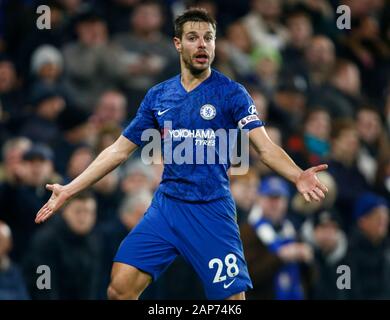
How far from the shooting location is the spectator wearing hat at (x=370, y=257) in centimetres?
1186

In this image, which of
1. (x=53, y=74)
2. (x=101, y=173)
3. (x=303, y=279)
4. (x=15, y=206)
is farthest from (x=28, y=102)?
(x=101, y=173)

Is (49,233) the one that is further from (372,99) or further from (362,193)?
(372,99)

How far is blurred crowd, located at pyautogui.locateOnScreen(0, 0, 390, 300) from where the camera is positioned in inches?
422

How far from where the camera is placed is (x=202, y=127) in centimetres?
802

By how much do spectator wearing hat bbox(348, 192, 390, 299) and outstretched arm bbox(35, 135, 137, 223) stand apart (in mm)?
4220

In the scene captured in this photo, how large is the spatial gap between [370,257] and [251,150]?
5.84 ft

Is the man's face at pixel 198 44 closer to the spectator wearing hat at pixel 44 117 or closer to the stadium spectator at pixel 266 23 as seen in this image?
the spectator wearing hat at pixel 44 117

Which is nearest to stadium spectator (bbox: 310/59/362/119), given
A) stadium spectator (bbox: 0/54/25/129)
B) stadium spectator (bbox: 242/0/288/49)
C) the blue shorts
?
stadium spectator (bbox: 242/0/288/49)

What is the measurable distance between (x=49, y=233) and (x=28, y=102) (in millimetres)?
2697

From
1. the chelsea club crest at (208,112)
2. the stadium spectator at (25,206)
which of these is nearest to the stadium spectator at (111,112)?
the stadium spectator at (25,206)

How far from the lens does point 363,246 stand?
1198 centimetres

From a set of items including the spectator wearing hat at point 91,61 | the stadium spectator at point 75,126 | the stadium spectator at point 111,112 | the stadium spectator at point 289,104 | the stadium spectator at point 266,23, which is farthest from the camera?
the stadium spectator at point 266,23

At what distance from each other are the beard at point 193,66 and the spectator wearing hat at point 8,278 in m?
2.83
